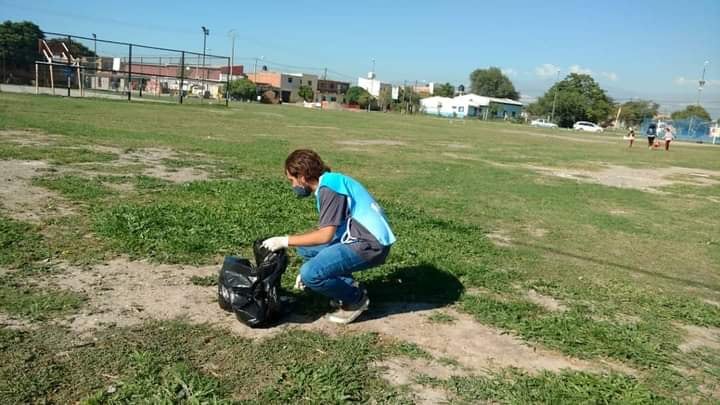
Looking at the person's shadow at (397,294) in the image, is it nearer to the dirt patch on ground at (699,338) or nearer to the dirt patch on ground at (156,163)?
the dirt patch on ground at (699,338)

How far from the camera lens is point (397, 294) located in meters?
4.54

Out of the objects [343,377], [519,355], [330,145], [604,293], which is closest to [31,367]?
[343,377]

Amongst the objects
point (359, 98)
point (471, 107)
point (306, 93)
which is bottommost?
point (359, 98)

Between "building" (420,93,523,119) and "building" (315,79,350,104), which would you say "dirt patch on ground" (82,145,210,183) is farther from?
"building" (315,79,350,104)

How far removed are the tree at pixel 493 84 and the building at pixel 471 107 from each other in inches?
1116

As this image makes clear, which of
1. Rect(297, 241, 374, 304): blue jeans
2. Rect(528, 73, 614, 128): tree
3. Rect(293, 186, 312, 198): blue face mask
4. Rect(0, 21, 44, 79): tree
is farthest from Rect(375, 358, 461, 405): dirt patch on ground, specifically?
Rect(528, 73, 614, 128): tree

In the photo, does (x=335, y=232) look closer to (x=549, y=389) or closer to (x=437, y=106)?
(x=549, y=389)

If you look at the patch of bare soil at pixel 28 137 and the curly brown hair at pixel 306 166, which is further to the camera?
the patch of bare soil at pixel 28 137

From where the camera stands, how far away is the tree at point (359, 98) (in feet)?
335

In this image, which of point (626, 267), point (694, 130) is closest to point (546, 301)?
point (626, 267)

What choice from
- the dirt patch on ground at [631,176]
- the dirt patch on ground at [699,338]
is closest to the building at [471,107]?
the dirt patch on ground at [631,176]

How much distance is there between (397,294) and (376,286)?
23cm

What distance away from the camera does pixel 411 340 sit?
3711mm

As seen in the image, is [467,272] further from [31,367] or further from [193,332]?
[31,367]
